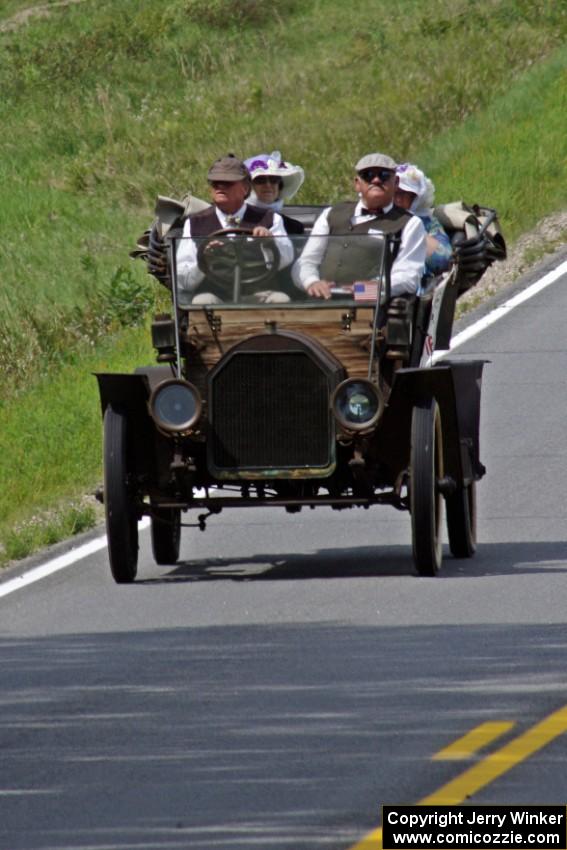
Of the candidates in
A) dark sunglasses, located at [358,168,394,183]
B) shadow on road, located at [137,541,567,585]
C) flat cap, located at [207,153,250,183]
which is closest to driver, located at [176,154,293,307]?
flat cap, located at [207,153,250,183]

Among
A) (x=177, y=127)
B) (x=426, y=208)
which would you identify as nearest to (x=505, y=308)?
(x=426, y=208)

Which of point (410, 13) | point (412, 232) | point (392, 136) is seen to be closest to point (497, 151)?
point (392, 136)

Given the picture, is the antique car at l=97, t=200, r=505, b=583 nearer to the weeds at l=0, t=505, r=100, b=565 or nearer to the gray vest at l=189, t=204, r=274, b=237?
the gray vest at l=189, t=204, r=274, b=237

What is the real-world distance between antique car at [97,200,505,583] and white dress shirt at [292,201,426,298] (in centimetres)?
8

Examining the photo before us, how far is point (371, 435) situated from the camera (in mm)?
10719

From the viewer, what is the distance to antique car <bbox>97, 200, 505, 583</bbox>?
10.7m

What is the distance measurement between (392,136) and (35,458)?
44.1 feet

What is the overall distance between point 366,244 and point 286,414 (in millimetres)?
1160

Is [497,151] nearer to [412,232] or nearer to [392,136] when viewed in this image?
[392,136]

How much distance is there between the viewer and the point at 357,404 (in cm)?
1062

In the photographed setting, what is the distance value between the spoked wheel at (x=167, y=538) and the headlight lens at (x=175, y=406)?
88cm

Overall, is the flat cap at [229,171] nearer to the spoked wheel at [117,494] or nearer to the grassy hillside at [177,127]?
the spoked wheel at [117,494]

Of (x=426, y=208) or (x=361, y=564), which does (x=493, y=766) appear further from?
(x=426, y=208)

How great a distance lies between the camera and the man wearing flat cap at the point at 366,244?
11258 mm
